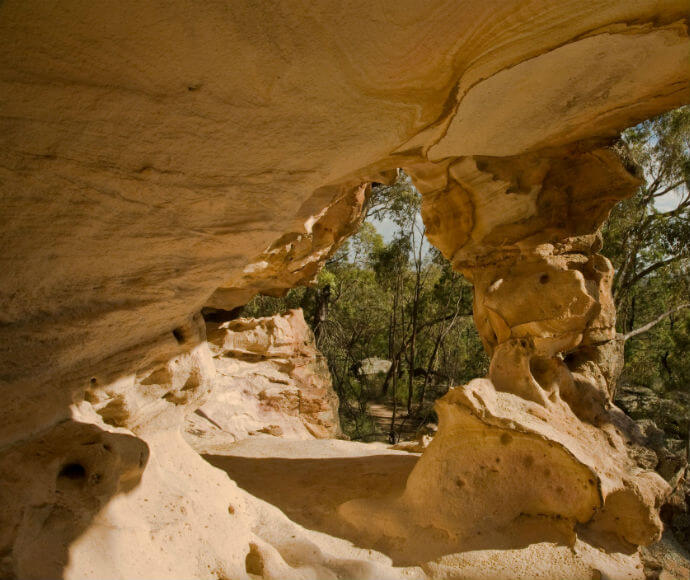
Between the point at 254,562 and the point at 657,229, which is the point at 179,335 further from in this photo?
the point at 657,229

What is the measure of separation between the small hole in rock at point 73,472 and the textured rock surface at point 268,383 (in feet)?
13.3

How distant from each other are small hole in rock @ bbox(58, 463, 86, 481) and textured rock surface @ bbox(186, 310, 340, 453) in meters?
4.05

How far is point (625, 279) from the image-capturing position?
9.45 metres

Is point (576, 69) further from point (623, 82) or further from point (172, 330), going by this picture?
point (172, 330)

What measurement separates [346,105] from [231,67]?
589 mm

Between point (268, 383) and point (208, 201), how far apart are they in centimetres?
510

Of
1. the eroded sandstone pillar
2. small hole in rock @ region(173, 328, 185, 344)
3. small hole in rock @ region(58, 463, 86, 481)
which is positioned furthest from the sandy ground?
small hole in rock @ region(58, 463, 86, 481)

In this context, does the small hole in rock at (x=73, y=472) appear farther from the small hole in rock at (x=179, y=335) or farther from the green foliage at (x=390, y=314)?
the green foliage at (x=390, y=314)

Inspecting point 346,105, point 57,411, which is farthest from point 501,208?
point 57,411

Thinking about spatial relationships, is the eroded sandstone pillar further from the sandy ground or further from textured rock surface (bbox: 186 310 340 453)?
textured rock surface (bbox: 186 310 340 453)

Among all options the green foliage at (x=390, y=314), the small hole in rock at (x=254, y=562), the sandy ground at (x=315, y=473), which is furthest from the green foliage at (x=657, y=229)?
the small hole in rock at (x=254, y=562)

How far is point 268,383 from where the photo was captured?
23.2 ft

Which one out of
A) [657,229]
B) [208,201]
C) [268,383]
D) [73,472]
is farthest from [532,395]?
[657,229]

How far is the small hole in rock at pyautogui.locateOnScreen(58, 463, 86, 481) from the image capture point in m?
2.13
